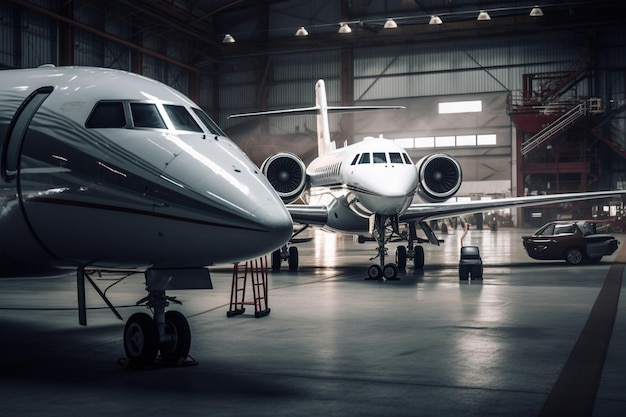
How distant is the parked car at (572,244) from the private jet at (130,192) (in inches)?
665

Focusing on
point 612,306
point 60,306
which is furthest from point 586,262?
point 60,306

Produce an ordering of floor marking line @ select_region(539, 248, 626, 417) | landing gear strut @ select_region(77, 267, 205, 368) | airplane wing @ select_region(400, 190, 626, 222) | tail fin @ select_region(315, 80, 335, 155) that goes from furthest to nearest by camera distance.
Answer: tail fin @ select_region(315, 80, 335, 155)
airplane wing @ select_region(400, 190, 626, 222)
landing gear strut @ select_region(77, 267, 205, 368)
floor marking line @ select_region(539, 248, 626, 417)

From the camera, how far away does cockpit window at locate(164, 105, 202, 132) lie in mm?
7840

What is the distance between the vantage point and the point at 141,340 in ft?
25.6

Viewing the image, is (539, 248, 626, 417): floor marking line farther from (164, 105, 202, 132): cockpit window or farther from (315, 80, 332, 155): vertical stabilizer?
(315, 80, 332, 155): vertical stabilizer

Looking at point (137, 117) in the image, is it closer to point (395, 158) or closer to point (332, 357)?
point (332, 357)

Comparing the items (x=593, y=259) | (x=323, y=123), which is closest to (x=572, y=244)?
(x=593, y=259)

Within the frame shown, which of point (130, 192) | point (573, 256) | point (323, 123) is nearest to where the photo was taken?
point (130, 192)

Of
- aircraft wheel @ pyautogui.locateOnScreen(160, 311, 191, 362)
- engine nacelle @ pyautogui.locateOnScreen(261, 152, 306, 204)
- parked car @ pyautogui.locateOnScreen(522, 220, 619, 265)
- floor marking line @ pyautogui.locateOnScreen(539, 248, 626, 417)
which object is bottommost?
floor marking line @ pyautogui.locateOnScreen(539, 248, 626, 417)

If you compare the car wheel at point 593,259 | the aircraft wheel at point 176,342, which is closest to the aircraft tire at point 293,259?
the car wheel at point 593,259

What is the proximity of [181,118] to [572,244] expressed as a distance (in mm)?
17373

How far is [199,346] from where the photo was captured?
365 inches

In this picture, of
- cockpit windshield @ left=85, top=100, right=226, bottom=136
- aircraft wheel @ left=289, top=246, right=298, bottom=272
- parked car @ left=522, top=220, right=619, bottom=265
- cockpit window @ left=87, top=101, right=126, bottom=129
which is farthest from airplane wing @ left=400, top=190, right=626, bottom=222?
cockpit window @ left=87, top=101, right=126, bottom=129

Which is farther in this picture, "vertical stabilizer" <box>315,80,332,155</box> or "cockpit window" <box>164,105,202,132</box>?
"vertical stabilizer" <box>315,80,332,155</box>
